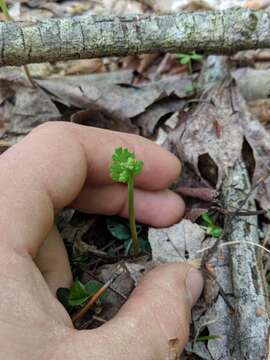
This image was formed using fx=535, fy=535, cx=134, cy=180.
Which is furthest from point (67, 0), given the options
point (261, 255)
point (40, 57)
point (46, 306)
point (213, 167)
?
point (46, 306)

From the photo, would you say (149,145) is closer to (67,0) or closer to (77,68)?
(77,68)

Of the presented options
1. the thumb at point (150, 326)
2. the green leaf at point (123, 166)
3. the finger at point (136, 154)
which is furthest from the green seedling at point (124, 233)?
the green leaf at point (123, 166)

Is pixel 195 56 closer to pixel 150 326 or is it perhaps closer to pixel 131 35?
pixel 131 35

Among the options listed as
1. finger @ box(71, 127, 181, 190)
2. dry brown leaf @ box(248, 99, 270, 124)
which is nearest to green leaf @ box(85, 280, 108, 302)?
finger @ box(71, 127, 181, 190)

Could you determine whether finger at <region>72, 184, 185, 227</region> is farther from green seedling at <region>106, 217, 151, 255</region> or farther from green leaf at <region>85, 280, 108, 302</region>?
green leaf at <region>85, 280, 108, 302</region>

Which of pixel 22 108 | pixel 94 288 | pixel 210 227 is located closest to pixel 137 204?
pixel 210 227

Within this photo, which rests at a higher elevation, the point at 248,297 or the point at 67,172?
the point at 67,172
